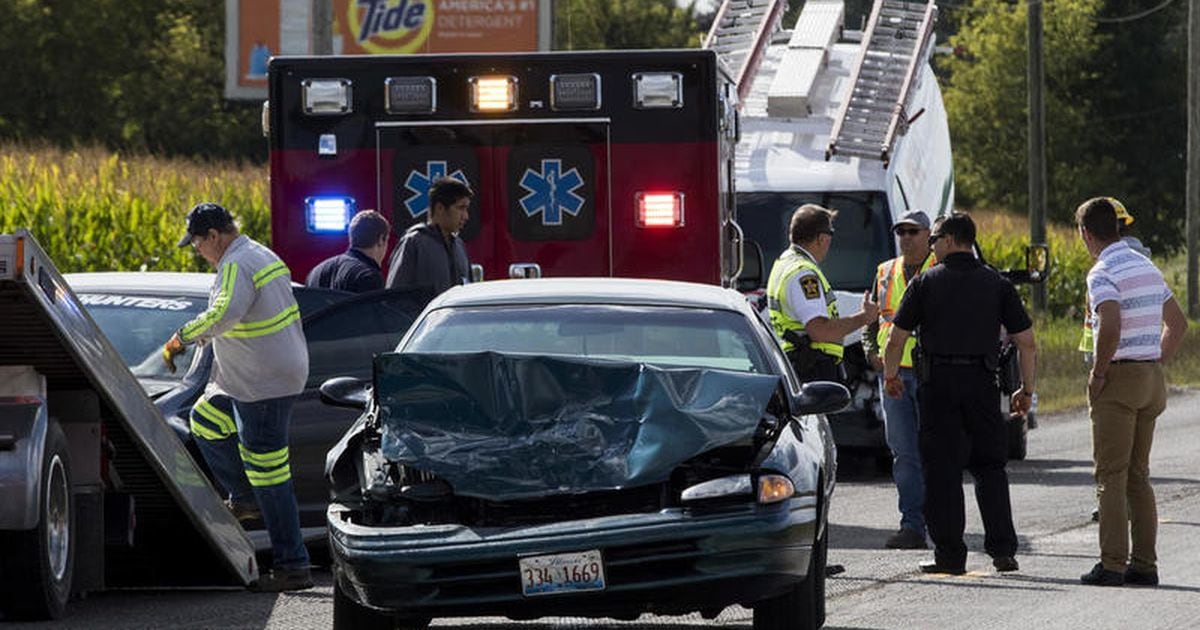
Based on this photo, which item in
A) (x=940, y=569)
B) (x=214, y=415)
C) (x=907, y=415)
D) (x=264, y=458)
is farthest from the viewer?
(x=907, y=415)

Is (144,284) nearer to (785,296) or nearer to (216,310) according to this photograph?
(216,310)

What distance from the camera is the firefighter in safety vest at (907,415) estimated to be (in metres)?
13.0

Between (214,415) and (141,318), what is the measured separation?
113 centimetres

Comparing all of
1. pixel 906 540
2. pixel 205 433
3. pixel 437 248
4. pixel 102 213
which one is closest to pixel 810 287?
pixel 906 540

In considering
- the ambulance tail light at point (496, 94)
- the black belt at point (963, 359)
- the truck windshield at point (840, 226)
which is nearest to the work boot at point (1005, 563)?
the black belt at point (963, 359)

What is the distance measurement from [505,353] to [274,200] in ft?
20.9

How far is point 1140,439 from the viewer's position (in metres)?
11.8

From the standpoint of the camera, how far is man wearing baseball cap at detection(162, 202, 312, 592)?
1101 cm

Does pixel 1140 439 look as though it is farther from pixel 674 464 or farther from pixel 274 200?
pixel 274 200

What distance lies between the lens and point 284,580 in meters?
11.1

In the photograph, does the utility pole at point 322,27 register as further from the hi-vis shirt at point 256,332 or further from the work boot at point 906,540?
the hi-vis shirt at point 256,332

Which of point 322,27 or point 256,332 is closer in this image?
point 256,332

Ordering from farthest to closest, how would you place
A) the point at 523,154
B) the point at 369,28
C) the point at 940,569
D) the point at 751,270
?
the point at 369,28
the point at 751,270
the point at 523,154
the point at 940,569

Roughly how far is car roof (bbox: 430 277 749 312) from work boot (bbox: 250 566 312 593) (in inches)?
58.2
